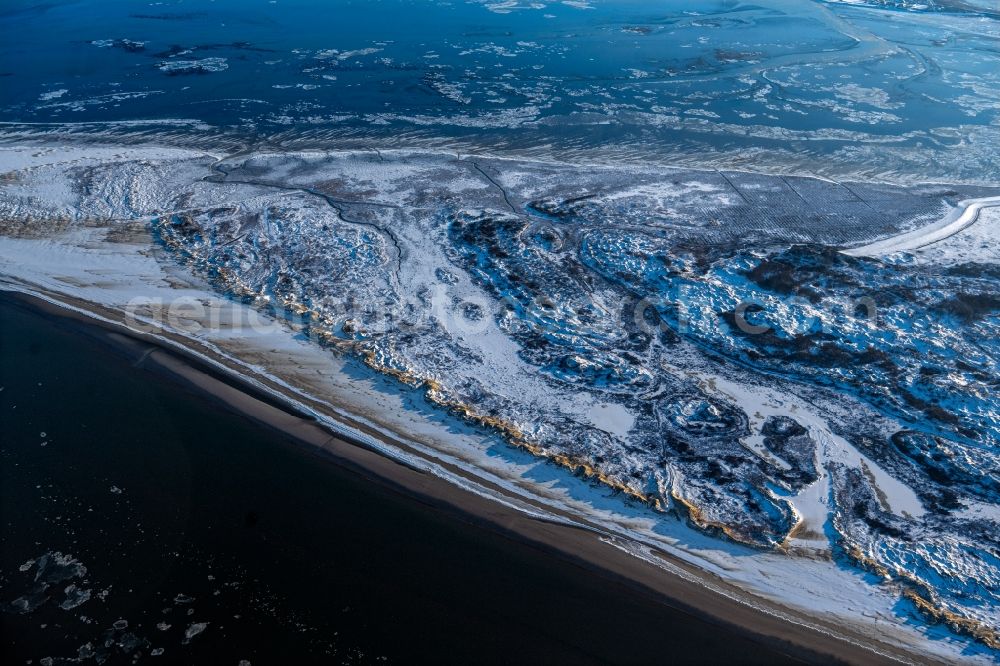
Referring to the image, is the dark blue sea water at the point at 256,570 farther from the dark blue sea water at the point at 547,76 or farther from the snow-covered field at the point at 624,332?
the dark blue sea water at the point at 547,76

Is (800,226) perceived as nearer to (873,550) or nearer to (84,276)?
(873,550)

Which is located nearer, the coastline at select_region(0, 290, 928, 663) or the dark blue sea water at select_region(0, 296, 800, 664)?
the dark blue sea water at select_region(0, 296, 800, 664)

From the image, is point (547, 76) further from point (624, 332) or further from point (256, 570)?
point (256, 570)

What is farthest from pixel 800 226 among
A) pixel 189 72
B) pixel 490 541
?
pixel 189 72

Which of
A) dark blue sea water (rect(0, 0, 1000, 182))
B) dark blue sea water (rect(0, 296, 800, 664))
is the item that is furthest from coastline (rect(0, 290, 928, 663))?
dark blue sea water (rect(0, 0, 1000, 182))

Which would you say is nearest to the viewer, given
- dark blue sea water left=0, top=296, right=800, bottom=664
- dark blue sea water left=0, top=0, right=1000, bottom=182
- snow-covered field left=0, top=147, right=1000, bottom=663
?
dark blue sea water left=0, top=296, right=800, bottom=664

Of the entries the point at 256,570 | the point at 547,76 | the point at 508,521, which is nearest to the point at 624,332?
the point at 508,521

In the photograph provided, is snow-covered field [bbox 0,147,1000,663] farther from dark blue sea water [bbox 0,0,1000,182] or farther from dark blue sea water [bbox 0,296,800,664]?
dark blue sea water [bbox 0,0,1000,182]
